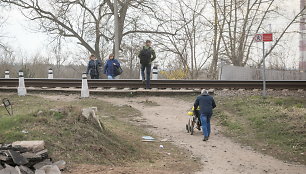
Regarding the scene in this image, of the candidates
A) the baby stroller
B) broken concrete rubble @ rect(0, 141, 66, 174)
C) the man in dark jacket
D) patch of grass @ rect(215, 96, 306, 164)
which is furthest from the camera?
the baby stroller

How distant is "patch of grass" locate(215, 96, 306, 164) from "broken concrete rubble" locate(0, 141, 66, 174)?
5.46m

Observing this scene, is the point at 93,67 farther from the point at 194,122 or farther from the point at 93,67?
the point at 194,122

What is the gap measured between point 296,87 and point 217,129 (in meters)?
6.37

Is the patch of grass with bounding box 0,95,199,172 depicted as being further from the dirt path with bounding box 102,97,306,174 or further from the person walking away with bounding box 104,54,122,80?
the person walking away with bounding box 104,54,122,80

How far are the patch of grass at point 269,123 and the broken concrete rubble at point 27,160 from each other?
215 inches

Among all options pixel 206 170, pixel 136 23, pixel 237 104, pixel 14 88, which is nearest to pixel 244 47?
pixel 136 23

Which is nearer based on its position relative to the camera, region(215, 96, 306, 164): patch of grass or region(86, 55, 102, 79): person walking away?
region(215, 96, 306, 164): patch of grass

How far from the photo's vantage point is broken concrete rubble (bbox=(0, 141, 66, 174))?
6363 millimetres

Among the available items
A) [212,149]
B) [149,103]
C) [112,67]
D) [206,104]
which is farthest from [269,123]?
[112,67]

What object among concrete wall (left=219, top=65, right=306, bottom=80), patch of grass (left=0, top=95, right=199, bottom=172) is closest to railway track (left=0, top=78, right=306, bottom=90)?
concrete wall (left=219, top=65, right=306, bottom=80)

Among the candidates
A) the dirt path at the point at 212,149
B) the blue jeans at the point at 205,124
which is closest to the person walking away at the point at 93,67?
the dirt path at the point at 212,149

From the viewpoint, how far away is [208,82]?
17984 mm

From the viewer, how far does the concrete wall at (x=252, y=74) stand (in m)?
22.9

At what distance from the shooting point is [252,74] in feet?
80.2
